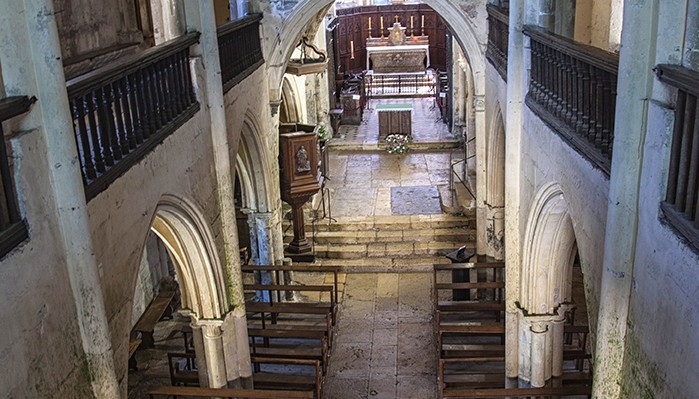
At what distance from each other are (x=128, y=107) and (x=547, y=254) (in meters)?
4.30

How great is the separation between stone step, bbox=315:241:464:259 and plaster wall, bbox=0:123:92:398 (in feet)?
31.8

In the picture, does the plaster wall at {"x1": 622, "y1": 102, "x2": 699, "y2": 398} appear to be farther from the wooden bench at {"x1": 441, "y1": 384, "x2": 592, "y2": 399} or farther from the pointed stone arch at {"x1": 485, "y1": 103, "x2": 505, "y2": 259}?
the pointed stone arch at {"x1": 485, "y1": 103, "x2": 505, "y2": 259}

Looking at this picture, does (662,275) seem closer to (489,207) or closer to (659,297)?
(659,297)

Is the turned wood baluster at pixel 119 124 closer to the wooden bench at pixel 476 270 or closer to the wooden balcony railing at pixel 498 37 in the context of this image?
the wooden balcony railing at pixel 498 37

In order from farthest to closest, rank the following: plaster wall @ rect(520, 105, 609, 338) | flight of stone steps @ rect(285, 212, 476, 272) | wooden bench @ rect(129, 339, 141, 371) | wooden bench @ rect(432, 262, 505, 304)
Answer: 1. flight of stone steps @ rect(285, 212, 476, 272)
2. wooden bench @ rect(432, 262, 505, 304)
3. wooden bench @ rect(129, 339, 141, 371)
4. plaster wall @ rect(520, 105, 609, 338)

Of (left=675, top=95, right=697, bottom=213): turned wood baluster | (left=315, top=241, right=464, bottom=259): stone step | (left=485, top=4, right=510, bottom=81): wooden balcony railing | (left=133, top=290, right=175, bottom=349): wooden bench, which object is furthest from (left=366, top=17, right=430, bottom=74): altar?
(left=675, top=95, right=697, bottom=213): turned wood baluster

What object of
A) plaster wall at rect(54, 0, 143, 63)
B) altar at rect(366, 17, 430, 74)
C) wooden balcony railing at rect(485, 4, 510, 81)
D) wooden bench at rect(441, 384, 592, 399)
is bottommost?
wooden bench at rect(441, 384, 592, 399)

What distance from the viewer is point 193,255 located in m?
7.72

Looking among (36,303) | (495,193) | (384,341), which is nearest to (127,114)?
(36,303)

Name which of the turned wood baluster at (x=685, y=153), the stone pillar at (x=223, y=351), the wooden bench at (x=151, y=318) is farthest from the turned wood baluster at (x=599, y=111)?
the wooden bench at (x=151, y=318)

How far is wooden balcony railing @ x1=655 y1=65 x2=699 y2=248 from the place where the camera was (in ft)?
11.4

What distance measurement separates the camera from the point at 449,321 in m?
11.8

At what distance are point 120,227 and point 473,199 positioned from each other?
10.3 meters

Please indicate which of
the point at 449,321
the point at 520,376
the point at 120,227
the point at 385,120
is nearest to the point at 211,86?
the point at 120,227
